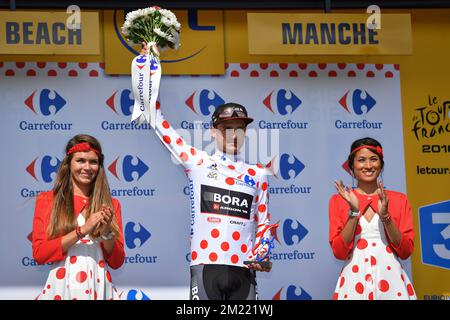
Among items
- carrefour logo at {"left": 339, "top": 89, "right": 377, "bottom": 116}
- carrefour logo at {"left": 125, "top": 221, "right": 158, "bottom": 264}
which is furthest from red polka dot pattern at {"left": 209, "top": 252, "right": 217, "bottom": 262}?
carrefour logo at {"left": 339, "top": 89, "right": 377, "bottom": 116}

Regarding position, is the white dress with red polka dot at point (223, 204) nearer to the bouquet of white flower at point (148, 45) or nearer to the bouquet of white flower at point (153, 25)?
the bouquet of white flower at point (148, 45)

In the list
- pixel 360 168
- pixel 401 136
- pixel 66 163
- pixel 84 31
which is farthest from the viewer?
pixel 401 136

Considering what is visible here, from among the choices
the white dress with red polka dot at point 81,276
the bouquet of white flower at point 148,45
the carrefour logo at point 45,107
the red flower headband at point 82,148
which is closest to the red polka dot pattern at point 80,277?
the white dress with red polka dot at point 81,276

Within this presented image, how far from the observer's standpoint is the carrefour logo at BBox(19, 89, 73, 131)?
7.11m

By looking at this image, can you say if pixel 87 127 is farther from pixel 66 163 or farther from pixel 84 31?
pixel 66 163

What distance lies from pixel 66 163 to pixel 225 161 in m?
0.99

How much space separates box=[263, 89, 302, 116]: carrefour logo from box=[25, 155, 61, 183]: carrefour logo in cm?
174

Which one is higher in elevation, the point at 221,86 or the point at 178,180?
the point at 221,86

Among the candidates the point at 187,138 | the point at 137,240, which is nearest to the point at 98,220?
the point at 137,240

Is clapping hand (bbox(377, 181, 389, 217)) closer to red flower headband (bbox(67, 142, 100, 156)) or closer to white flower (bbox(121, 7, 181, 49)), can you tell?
white flower (bbox(121, 7, 181, 49))

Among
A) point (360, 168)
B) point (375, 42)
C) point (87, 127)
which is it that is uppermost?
point (375, 42)

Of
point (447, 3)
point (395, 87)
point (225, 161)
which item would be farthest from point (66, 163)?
point (447, 3)

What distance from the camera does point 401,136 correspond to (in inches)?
292

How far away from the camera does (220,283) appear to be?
552 centimetres
